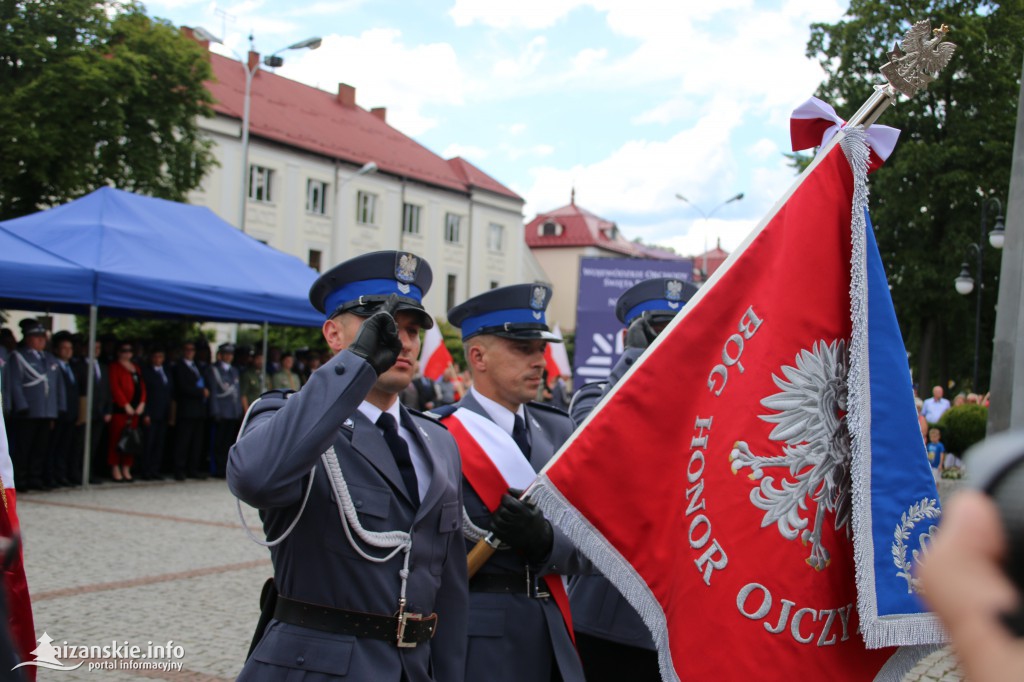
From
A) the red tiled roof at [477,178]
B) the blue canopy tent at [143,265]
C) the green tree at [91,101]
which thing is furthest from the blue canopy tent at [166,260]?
the red tiled roof at [477,178]

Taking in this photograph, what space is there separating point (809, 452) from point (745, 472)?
0.20 meters

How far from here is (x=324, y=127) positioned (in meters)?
45.2

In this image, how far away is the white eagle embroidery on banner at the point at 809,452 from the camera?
2869mm

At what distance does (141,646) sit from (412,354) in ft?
12.7

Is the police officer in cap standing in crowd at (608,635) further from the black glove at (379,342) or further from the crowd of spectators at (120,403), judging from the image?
the crowd of spectators at (120,403)

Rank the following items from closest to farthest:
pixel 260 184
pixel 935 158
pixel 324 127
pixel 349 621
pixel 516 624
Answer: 1. pixel 349 621
2. pixel 516 624
3. pixel 935 158
4. pixel 260 184
5. pixel 324 127

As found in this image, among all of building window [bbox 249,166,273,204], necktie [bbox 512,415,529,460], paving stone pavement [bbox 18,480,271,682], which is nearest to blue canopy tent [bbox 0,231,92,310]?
paving stone pavement [bbox 18,480,271,682]

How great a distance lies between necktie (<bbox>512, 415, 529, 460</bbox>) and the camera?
383 cm

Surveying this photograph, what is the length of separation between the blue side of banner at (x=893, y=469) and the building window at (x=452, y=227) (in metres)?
47.5

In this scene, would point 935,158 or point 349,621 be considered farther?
point 935,158

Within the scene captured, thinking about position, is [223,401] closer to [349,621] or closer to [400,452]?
[400,452]

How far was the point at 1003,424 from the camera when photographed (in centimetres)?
727

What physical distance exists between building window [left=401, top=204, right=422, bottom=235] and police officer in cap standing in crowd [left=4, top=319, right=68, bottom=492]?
3489 cm

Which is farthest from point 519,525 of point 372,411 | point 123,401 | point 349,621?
point 123,401
